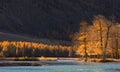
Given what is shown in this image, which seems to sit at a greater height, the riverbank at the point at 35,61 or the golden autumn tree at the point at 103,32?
the golden autumn tree at the point at 103,32

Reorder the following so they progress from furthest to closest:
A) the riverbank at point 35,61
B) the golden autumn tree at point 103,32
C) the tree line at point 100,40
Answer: the tree line at point 100,40 → the golden autumn tree at point 103,32 → the riverbank at point 35,61

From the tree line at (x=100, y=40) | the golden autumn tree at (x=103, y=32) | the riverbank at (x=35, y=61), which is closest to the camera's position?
the riverbank at (x=35, y=61)

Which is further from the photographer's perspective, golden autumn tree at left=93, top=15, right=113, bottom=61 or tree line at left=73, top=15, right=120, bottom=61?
tree line at left=73, top=15, right=120, bottom=61

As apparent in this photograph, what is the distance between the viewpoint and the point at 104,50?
158750mm

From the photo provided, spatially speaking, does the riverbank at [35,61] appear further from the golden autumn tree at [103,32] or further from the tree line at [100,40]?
the golden autumn tree at [103,32]

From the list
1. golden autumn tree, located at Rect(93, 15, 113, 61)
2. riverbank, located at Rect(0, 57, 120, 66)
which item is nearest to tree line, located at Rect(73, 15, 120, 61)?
golden autumn tree, located at Rect(93, 15, 113, 61)

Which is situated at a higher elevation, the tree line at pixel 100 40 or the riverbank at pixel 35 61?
the tree line at pixel 100 40

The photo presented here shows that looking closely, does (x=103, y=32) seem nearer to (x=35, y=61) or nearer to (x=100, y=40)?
(x=100, y=40)

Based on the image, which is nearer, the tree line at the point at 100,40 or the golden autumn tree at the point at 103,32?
the golden autumn tree at the point at 103,32

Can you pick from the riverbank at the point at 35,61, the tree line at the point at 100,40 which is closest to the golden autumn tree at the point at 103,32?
the tree line at the point at 100,40

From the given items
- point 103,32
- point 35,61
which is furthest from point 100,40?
point 35,61

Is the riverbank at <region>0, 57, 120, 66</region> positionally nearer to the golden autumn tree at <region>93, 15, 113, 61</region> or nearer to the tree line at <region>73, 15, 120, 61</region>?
the tree line at <region>73, 15, 120, 61</region>

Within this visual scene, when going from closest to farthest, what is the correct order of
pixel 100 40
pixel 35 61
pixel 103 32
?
pixel 35 61
pixel 103 32
pixel 100 40

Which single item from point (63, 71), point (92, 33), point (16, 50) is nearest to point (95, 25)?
point (92, 33)
